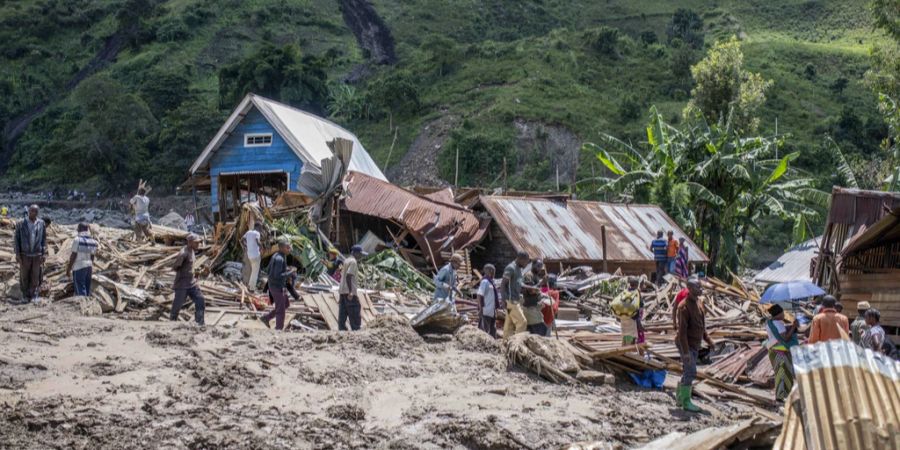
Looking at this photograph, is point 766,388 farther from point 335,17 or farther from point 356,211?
point 335,17

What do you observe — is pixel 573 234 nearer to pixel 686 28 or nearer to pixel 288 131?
pixel 288 131

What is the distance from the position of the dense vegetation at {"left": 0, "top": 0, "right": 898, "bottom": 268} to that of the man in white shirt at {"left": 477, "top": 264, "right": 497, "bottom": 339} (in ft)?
58.7

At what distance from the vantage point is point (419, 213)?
2180 cm

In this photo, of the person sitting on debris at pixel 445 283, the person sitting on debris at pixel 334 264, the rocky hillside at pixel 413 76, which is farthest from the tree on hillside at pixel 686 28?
the person sitting on debris at pixel 445 283

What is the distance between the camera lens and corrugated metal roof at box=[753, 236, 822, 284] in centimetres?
3134

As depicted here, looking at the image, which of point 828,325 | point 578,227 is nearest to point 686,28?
point 578,227

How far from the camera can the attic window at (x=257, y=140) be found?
86.0ft

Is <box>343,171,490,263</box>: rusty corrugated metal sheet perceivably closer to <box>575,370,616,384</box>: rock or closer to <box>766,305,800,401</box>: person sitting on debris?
<box>575,370,616,384</box>: rock

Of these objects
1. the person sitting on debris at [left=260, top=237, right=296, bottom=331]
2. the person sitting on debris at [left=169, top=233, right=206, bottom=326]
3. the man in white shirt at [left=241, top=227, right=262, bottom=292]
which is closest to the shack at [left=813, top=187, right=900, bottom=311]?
the person sitting on debris at [left=260, top=237, right=296, bottom=331]

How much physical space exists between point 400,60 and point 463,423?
2683 inches

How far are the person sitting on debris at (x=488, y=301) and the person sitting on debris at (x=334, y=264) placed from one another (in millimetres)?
5392

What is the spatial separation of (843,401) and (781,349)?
4.92 m

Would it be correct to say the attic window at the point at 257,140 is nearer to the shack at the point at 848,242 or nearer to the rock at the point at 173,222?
the rock at the point at 173,222

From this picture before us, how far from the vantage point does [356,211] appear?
21484 millimetres
